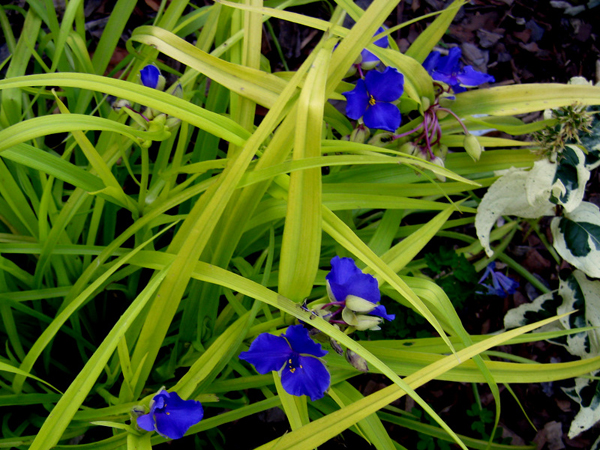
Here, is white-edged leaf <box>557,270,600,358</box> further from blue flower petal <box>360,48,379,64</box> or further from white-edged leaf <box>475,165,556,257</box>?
blue flower petal <box>360,48,379,64</box>

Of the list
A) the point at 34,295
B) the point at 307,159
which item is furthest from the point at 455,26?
the point at 34,295

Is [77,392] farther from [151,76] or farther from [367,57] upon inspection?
[367,57]

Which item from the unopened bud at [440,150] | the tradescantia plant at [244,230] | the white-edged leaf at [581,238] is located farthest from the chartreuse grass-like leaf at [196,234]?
the white-edged leaf at [581,238]

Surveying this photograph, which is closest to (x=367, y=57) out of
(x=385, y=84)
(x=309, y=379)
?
(x=385, y=84)

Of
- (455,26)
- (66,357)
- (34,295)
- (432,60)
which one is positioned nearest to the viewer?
(34,295)

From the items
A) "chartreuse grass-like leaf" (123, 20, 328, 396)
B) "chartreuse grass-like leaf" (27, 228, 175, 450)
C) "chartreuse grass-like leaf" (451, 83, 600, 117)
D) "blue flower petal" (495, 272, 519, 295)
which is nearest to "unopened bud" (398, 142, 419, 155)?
"chartreuse grass-like leaf" (451, 83, 600, 117)

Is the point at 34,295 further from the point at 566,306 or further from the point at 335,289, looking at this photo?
the point at 566,306
